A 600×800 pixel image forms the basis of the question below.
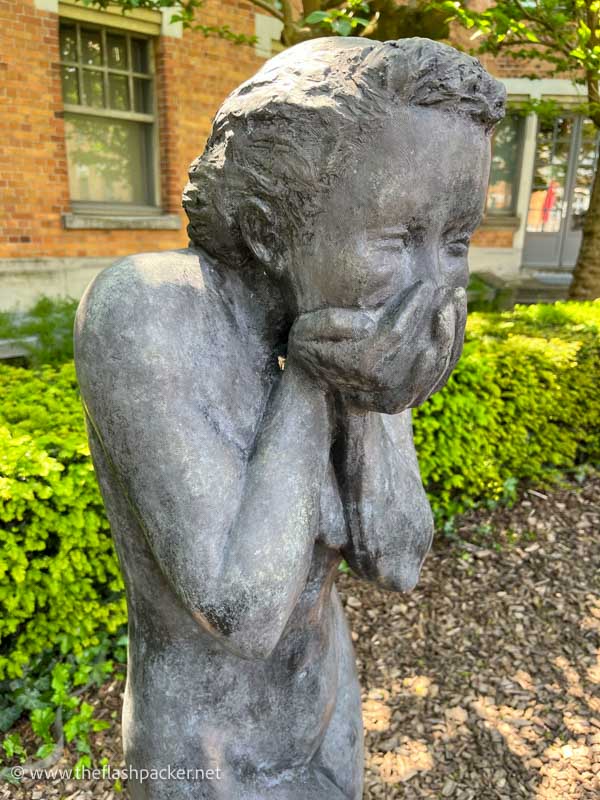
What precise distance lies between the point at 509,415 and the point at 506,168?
9868 mm

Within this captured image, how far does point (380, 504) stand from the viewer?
47.8 inches

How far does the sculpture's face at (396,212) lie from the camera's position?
935 millimetres

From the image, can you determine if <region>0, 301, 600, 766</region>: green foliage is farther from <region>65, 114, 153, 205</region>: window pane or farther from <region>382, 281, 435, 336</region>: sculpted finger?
<region>65, 114, 153, 205</region>: window pane

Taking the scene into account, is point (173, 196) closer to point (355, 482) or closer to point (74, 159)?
point (74, 159)

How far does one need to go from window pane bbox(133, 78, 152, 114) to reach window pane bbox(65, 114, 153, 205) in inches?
7.6

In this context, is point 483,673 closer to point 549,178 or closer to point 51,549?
point 51,549

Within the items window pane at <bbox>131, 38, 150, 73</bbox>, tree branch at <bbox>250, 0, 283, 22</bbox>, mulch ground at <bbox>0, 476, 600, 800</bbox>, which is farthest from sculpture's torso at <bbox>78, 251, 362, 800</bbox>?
window pane at <bbox>131, 38, 150, 73</bbox>

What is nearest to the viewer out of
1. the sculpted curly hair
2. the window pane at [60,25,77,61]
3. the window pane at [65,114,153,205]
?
the sculpted curly hair

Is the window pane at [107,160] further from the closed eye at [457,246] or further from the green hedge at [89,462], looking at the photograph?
the closed eye at [457,246]

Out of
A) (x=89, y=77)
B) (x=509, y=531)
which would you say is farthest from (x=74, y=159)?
(x=509, y=531)

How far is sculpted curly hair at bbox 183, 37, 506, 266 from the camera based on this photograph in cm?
93

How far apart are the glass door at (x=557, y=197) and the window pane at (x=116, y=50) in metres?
8.84

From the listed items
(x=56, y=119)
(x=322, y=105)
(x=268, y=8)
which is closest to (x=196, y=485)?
(x=322, y=105)

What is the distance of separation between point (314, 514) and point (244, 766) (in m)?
0.59
